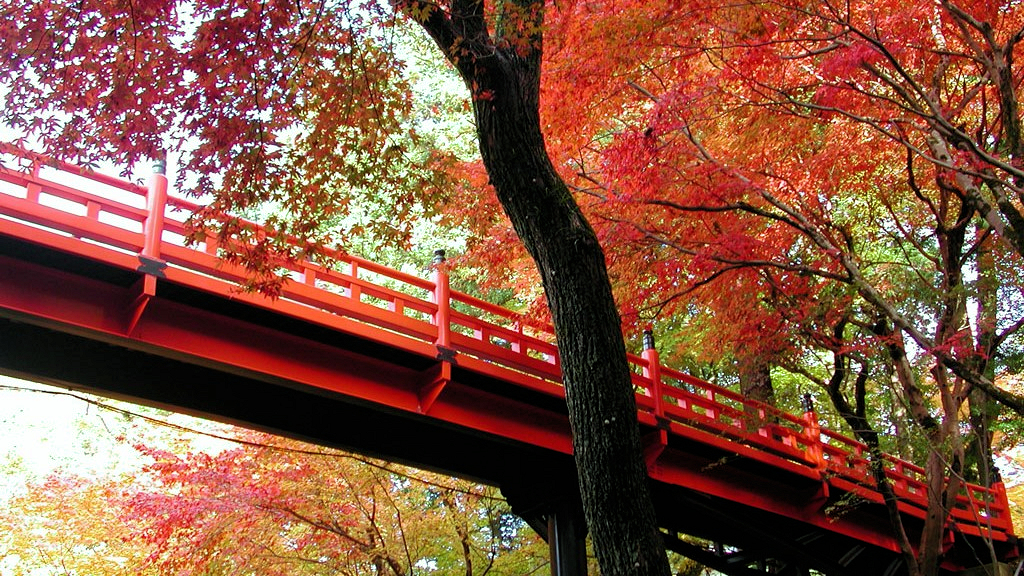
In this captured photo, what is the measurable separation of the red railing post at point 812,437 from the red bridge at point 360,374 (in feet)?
0.11

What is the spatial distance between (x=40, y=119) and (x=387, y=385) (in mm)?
3877

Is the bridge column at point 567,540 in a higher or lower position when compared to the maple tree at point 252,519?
lower

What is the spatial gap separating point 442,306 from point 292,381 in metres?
1.65

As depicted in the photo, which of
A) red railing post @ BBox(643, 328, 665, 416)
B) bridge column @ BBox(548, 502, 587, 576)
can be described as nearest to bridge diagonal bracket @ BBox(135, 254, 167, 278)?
bridge column @ BBox(548, 502, 587, 576)

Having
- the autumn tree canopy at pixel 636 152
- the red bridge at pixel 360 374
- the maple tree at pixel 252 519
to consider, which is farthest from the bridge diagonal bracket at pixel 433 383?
the maple tree at pixel 252 519

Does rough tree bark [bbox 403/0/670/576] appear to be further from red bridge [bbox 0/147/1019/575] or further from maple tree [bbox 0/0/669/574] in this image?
red bridge [bbox 0/147/1019/575]

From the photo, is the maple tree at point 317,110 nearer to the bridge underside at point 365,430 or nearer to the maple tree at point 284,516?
the bridge underside at point 365,430

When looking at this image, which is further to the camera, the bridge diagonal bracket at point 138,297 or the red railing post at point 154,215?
the red railing post at point 154,215

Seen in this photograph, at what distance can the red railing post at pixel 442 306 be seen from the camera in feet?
28.0

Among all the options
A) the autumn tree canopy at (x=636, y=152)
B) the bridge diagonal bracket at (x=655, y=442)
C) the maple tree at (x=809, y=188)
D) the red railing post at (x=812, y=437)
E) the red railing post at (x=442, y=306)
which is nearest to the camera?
the autumn tree canopy at (x=636, y=152)

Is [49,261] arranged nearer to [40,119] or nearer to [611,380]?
[40,119]

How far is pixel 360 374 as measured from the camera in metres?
8.25


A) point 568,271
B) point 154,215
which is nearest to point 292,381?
point 154,215

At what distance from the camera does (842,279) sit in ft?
26.8
